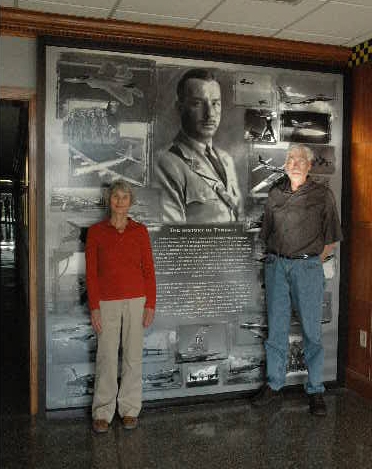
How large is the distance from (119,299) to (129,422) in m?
0.85

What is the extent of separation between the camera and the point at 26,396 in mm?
4152

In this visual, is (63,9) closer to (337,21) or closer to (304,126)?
(337,21)

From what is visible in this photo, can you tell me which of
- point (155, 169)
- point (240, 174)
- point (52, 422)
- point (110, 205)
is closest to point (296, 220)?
point (240, 174)

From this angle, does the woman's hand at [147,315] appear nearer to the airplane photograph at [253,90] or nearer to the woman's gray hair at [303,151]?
the woman's gray hair at [303,151]

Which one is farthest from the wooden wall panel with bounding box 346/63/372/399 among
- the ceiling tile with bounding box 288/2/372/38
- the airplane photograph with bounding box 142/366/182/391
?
the airplane photograph with bounding box 142/366/182/391

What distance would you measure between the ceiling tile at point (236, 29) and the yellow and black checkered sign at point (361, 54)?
78cm

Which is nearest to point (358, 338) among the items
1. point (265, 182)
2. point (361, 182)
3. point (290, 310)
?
point (290, 310)

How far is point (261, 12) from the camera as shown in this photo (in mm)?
3535

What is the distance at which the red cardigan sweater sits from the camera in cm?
346

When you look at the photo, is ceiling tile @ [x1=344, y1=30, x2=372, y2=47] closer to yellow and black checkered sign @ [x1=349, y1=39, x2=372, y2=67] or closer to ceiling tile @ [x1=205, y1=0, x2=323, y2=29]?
yellow and black checkered sign @ [x1=349, y1=39, x2=372, y2=67]

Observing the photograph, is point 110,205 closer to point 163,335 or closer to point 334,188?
point 163,335

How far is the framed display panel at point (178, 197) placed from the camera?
148 inches

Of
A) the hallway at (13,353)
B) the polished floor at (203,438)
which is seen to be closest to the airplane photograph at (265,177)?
the polished floor at (203,438)

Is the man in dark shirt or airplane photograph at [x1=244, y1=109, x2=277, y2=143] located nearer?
the man in dark shirt
